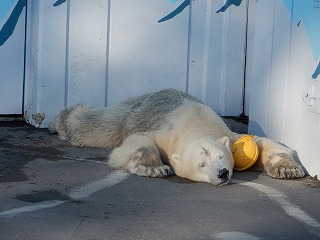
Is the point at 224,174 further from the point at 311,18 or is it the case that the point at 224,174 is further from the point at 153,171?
the point at 311,18

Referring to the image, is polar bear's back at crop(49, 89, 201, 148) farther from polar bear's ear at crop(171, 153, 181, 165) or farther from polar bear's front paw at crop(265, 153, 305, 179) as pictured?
polar bear's front paw at crop(265, 153, 305, 179)

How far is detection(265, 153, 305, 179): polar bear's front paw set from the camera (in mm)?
4617

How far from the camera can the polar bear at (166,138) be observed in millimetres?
4426

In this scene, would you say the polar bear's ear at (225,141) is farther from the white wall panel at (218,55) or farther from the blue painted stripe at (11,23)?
the blue painted stripe at (11,23)

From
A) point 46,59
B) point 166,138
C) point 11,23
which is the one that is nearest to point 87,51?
point 46,59

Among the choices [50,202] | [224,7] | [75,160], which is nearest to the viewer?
[50,202]

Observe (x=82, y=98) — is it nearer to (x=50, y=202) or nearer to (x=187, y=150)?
(x=187, y=150)

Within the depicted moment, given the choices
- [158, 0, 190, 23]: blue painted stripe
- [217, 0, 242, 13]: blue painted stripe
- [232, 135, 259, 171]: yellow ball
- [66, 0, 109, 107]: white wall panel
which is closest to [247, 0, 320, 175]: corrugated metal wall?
[232, 135, 259, 171]: yellow ball

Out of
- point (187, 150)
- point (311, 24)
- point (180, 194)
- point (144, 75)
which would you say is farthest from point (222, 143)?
point (144, 75)

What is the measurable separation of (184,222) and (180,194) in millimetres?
604

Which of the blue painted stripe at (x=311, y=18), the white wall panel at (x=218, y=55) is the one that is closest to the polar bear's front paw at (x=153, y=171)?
the blue painted stripe at (x=311, y=18)

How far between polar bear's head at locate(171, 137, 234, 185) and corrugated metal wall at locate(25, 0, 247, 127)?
168 cm

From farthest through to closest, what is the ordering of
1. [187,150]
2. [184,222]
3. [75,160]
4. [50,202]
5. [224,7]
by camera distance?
[224,7] < [75,160] < [187,150] < [50,202] < [184,222]

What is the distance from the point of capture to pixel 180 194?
4.09m
